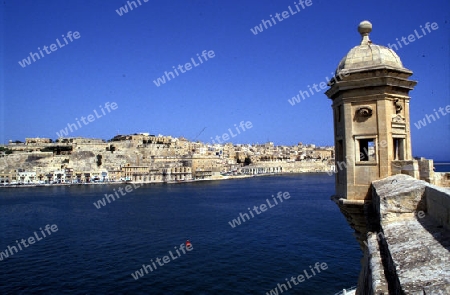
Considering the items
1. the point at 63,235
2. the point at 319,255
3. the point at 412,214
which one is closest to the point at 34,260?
the point at 63,235

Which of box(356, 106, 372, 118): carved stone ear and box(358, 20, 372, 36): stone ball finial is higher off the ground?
box(358, 20, 372, 36): stone ball finial

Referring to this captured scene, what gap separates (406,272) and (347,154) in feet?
10.1

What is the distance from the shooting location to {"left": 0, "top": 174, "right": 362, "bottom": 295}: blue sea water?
40.7 ft

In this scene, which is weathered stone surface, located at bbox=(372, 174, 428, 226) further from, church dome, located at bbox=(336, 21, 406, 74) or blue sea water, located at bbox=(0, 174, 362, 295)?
blue sea water, located at bbox=(0, 174, 362, 295)

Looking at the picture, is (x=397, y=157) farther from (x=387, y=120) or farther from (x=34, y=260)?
(x=34, y=260)

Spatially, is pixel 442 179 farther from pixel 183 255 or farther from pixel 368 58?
pixel 183 255

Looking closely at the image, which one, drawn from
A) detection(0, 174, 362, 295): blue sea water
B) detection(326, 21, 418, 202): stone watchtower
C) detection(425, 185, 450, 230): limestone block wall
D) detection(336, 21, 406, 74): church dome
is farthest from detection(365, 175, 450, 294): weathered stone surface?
detection(0, 174, 362, 295): blue sea water

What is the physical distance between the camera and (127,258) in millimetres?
15961

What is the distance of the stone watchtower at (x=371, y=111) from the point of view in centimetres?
447

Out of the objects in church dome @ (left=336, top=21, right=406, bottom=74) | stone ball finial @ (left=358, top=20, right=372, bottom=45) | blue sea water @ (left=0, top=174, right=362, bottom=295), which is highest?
stone ball finial @ (left=358, top=20, right=372, bottom=45)

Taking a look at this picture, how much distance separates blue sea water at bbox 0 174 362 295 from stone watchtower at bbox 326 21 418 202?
8.00 meters

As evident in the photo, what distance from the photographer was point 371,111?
4520 millimetres

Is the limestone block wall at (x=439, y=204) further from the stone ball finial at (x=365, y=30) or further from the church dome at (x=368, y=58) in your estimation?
the stone ball finial at (x=365, y=30)

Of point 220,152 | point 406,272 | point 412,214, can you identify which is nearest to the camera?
point 406,272
